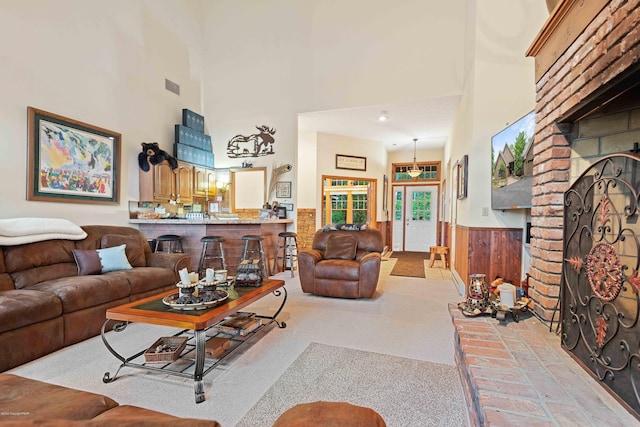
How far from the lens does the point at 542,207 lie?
73.3 inches

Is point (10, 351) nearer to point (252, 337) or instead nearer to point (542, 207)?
point (252, 337)

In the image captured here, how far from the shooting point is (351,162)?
777cm

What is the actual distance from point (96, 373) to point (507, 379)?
98.0 inches

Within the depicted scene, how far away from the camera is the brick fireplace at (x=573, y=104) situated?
1.14m

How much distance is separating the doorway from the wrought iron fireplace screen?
298 inches

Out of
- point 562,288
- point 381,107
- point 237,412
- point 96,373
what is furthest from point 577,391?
point 381,107

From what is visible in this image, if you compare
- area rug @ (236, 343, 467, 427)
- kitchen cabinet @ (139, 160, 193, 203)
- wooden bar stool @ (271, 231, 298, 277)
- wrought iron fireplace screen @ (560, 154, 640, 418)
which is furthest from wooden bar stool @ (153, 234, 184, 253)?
wrought iron fireplace screen @ (560, 154, 640, 418)

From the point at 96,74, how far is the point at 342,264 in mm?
4372

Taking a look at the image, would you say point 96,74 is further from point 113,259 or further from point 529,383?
point 529,383

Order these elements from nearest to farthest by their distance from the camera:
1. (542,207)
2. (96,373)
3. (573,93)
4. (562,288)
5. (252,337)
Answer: (573,93) → (562,288) → (542,207) → (96,373) → (252,337)

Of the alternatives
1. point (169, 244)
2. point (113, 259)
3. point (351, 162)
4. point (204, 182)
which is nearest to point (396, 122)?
point (351, 162)

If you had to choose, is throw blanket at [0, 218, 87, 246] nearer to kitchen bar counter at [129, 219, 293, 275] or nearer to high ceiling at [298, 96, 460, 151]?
kitchen bar counter at [129, 219, 293, 275]

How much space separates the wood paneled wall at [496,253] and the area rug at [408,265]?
6.04 ft

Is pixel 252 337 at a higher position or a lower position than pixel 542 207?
lower
